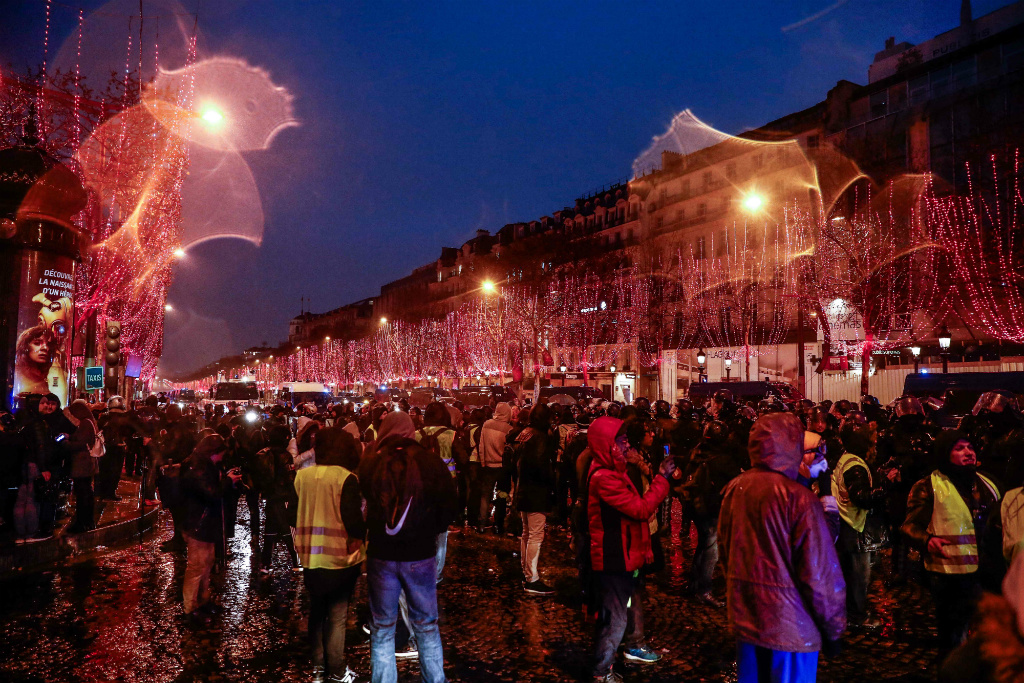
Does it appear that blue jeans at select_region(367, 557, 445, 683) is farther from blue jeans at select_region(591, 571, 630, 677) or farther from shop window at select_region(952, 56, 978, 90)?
shop window at select_region(952, 56, 978, 90)

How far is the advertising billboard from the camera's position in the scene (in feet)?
49.3

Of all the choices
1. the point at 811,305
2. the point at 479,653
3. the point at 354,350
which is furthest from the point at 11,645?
the point at 354,350

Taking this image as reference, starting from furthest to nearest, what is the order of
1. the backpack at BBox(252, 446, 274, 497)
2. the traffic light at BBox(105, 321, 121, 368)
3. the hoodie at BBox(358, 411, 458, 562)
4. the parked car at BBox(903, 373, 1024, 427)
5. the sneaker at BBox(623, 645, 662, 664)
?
the traffic light at BBox(105, 321, 121, 368) < the parked car at BBox(903, 373, 1024, 427) < the backpack at BBox(252, 446, 274, 497) < the sneaker at BBox(623, 645, 662, 664) < the hoodie at BBox(358, 411, 458, 562)

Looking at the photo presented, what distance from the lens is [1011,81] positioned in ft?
99.1

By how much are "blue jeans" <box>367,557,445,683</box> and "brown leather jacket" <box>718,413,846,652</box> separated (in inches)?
70.7

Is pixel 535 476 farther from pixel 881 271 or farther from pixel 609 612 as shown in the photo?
pixel 881 271

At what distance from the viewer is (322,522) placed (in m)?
4.59

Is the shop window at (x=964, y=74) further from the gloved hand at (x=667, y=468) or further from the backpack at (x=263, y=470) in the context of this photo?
the backpack at (x=263, y=470)

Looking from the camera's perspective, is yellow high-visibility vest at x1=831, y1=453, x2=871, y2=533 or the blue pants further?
yellow high-visibility vest at x1=831, y1=453, x2=871, y2=533

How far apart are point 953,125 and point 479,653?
36486 millimetres

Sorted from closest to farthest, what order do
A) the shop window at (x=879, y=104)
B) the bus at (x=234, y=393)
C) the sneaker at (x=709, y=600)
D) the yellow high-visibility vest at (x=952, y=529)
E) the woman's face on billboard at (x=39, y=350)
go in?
the yellow high-visibility vest at (x=952, y=529) < the sneaker at (x=709, y=600) < the woman's face on billboard at (x=39, y=350) < the bus at (x=234, y=393) < the shop window at (x=879, y=104)

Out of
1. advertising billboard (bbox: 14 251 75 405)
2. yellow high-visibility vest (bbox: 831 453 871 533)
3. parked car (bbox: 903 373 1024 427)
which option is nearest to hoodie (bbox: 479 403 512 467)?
yellow high-visibility vest (bbox: 831 453 871 533)

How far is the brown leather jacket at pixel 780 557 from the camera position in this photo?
3.11 meters

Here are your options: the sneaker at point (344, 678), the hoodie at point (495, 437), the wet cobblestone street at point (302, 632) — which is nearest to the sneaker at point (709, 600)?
the wet cobblestone street at point (302, 632)
